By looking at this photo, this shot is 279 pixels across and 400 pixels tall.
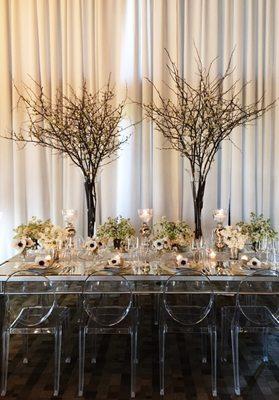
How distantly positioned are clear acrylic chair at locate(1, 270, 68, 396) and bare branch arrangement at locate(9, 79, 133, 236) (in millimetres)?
1437

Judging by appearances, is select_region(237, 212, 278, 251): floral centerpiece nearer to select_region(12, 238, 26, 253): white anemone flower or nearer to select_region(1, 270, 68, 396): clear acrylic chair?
select_region(1, 270, 68, 396): clear acrylic chair

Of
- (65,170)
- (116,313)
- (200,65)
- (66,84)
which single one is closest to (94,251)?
(116,313)

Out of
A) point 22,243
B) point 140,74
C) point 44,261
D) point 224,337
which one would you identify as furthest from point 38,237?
point 140,74

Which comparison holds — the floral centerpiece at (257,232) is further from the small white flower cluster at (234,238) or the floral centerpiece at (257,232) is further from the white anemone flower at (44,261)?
the white anemone flower at (44,261)

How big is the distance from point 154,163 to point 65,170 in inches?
41.1

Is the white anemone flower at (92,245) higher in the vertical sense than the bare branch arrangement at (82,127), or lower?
lower

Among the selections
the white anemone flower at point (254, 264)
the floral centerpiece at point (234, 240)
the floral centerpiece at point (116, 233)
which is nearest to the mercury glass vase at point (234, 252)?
the floral centerpiece at point (234, 240)

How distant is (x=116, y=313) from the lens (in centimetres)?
284

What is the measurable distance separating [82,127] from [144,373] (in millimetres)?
2328

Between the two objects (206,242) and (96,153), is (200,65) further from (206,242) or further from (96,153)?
(206,242)

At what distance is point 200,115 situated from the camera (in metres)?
3.92

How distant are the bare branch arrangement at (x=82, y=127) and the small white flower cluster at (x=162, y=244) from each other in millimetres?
955

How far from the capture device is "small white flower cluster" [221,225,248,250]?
3.32 meters

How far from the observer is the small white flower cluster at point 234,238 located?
131 inches
